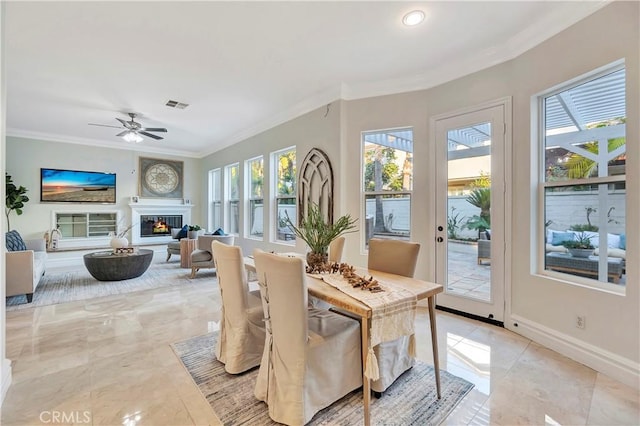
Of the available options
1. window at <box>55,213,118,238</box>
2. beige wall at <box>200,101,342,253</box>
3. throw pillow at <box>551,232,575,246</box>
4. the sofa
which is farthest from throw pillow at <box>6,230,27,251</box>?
throw pillow at <box>551,232,575,246</box>

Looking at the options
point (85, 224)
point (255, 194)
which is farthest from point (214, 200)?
point (85, 224)

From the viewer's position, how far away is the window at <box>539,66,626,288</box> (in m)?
2.17

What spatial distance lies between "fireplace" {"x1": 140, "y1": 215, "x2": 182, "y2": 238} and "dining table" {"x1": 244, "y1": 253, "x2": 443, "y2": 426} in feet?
22.4

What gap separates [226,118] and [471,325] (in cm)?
487

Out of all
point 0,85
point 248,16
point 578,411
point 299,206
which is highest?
point 248,16

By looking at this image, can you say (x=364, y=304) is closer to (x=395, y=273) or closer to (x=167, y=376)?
(x=395, y=273)

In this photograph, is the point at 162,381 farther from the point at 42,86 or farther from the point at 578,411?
the point at 42,86

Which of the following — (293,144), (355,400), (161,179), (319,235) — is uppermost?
(293,144)

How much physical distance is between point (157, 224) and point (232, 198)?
2.32 meters

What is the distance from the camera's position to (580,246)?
2.41 meters

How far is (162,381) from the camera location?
6.64 ft

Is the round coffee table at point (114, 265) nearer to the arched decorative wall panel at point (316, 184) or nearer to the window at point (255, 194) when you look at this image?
the window at point (255, 194)

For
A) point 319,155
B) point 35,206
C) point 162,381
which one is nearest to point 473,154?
point 319,155

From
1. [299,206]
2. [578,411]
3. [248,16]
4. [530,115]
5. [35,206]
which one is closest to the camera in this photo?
[578,411]
